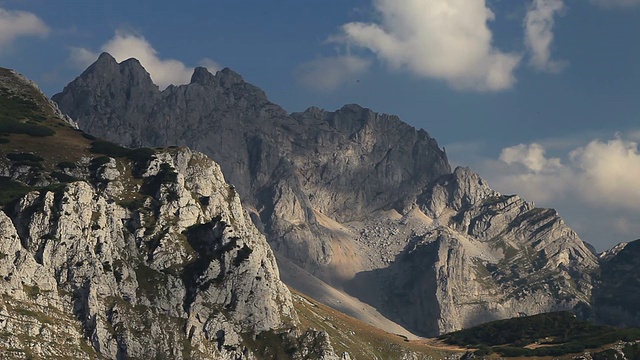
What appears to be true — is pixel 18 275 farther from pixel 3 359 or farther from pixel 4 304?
pixel 3 359

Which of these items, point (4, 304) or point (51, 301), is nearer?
point (4, 304)

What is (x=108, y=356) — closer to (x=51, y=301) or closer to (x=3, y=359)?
(x=51, y=301)

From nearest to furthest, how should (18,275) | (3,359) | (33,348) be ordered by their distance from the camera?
1. (3,359)
2. (33,348)
3. (18,275)

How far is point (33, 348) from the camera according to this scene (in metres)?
178

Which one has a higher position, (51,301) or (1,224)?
(1,224)

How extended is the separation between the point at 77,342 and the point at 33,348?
16.7m

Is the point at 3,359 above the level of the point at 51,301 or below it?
below

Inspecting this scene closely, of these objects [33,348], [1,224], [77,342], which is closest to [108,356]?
[77,342]

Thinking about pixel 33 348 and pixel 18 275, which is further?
pixel 18 275

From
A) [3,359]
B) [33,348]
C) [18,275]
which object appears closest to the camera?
[3,359]

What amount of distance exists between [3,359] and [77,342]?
2765 centimetres

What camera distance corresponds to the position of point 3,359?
167000 mm

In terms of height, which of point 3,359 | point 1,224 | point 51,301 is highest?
point 1,224

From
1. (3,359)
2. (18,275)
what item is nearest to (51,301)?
(18,275)
